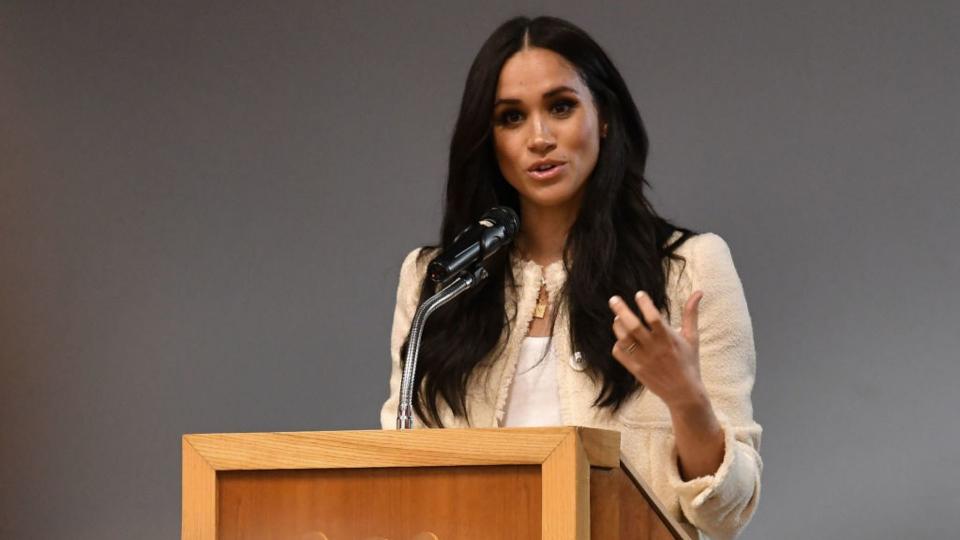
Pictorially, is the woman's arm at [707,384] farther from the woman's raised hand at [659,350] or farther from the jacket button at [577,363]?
the jacket button at [577,363]

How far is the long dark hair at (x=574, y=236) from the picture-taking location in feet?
7.85

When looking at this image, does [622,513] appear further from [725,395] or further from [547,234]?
[547,234]

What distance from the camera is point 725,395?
7.37 ft

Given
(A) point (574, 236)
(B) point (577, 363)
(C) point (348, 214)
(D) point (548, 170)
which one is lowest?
(B) point (577, 363)

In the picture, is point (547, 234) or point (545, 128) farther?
point (547, 234)

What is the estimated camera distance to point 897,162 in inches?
132

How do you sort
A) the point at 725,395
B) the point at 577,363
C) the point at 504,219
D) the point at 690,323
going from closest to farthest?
the point at 690,323 → the point at 504,219 → the point at 725,395 → the point at 577,363

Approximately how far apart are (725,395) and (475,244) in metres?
0.51

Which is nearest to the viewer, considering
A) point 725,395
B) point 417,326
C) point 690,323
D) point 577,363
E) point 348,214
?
point 690,323

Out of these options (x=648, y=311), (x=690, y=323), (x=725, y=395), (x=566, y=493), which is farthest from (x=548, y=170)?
(x=566, y=493)

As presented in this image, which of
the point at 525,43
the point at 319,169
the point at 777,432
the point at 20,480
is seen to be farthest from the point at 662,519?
the point at 20,480

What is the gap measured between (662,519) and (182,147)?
2.61m

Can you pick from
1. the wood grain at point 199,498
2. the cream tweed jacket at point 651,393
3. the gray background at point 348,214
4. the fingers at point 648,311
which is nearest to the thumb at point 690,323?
the fingers at point 648,311

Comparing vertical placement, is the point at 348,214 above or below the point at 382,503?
above
